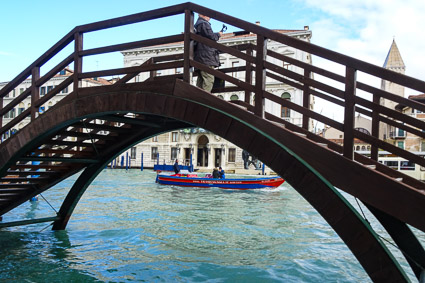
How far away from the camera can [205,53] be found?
16.2 feet

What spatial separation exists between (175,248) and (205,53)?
472cm

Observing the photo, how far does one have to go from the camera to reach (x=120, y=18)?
4953mm

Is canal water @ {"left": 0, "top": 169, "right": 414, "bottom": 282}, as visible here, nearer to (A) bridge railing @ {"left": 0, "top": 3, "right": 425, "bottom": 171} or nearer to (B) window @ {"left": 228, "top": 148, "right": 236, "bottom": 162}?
(A) bridge railing @ {"left": 0, "top": 3, "right": 425, "bottom": 171}

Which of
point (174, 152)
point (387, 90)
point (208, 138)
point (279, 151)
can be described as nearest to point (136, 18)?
point (279, 151)

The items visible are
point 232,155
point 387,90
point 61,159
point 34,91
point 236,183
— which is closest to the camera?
point 34,91

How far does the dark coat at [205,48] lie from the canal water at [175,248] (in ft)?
11.3

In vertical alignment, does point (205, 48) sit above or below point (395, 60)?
below

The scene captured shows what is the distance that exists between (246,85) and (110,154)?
417 centimetres

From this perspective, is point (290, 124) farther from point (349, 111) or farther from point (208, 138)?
point (208, 138)

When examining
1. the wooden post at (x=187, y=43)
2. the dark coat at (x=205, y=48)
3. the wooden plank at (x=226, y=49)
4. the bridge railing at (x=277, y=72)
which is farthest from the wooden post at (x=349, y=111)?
the dark coat at (x=205, y=48)

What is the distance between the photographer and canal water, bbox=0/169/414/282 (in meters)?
6.42

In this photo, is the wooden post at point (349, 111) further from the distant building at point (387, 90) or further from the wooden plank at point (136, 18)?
the distant building at point (387, 90)

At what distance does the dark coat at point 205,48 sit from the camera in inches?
190

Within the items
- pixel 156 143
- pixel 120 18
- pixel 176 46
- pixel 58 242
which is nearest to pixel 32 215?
pixel 58 242
